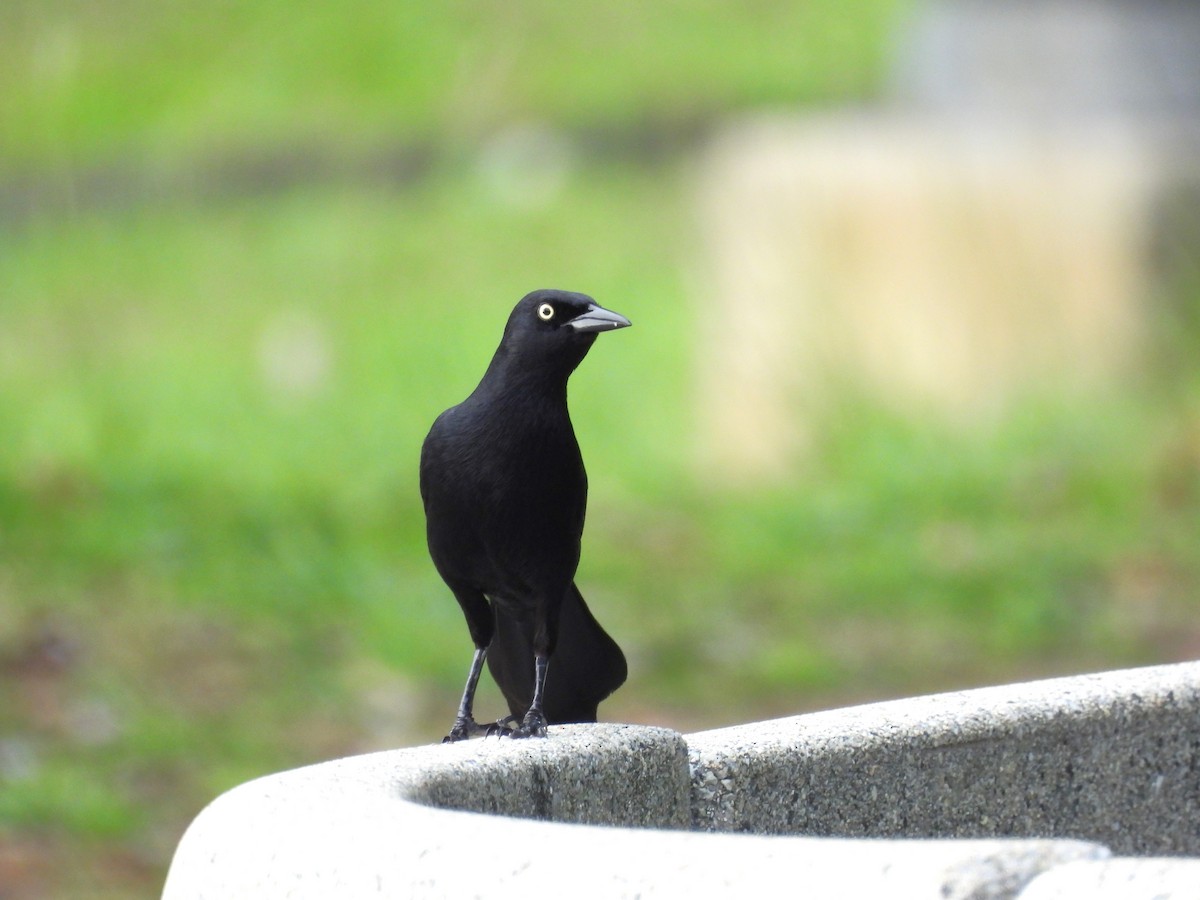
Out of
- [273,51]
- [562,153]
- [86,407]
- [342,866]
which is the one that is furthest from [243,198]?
[342,866]

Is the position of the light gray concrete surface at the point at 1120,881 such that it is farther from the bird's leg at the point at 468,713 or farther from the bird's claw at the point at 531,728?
the bird's leg at the point at 468,713

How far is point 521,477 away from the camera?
1.81 metres

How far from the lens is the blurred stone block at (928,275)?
7.39 m

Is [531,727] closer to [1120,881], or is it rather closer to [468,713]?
[468,713]

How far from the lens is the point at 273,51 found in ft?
32.9

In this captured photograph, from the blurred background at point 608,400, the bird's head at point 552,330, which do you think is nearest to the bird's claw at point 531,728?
the bird's head at point 552,330

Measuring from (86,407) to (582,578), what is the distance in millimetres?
2475

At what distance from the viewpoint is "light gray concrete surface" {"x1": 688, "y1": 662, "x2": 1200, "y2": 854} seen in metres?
1.68

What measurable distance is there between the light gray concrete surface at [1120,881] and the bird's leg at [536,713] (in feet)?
2.12

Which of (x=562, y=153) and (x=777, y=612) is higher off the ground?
(x=562, y=153)

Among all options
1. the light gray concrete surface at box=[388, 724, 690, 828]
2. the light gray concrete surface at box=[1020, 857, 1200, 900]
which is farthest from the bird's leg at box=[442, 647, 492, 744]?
the light gray concrete surface at box=[1020, 857, 1200, 900]

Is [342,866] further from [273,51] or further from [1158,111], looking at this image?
[273,51]

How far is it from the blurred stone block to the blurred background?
0.02 metres

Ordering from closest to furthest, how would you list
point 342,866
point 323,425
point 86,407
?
point 342,866 < point 86,407 < point 323,425
